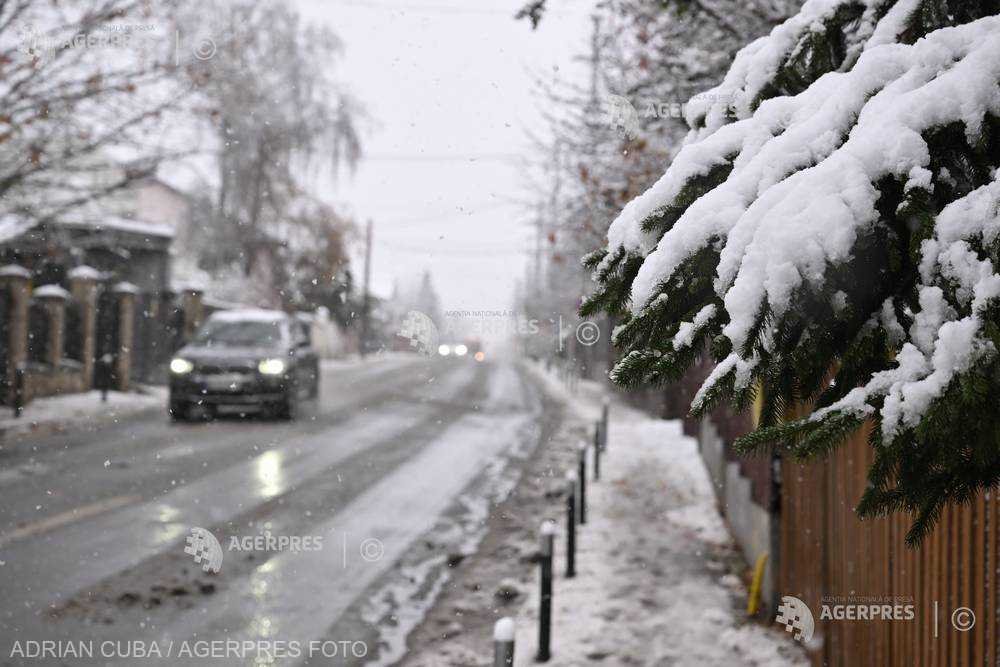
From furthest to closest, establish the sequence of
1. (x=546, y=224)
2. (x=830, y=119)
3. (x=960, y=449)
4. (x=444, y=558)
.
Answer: (x=546, y=224)
(x=444, y=558)
(x=830, y=119)
(x=960, y=449)

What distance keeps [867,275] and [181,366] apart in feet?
45.3

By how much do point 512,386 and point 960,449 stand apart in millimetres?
27352

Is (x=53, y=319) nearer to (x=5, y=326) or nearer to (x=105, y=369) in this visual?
(x=5, y=326)

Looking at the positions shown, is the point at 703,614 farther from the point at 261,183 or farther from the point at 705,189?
the point at 261,183

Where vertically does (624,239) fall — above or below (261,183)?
below

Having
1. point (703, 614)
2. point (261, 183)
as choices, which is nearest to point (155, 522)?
point (703, 614)

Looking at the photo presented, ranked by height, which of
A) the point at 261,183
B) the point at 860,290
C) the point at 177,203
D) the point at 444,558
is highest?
the point at 177,203

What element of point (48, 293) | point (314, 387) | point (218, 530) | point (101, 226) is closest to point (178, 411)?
point (314, 387)

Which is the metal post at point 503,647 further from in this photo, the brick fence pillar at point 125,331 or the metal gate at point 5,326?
the brick fence pillar at point 125,331

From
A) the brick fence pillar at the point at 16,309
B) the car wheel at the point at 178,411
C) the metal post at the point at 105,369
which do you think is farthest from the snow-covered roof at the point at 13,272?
the car wheel at the point at 178,411

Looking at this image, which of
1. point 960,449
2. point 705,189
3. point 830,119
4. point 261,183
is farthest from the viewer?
point 261,183

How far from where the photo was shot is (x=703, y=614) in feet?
17.5

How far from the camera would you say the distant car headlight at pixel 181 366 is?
14047mm

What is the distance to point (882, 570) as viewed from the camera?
3457 millimetres
